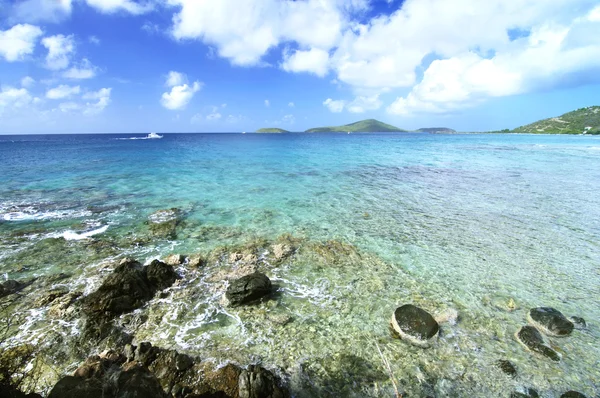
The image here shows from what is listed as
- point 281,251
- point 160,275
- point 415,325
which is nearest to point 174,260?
point 160,275

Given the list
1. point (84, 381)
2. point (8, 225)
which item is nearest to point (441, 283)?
point (84, 381)

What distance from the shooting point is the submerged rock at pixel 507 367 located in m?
6.15

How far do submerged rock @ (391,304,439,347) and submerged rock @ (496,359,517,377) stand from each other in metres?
1.43

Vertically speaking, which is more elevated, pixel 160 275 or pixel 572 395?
pixel 160 275

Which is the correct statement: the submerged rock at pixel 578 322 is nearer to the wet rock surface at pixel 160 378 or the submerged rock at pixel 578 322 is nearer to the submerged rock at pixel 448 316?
the submerged rock at pixel 448 316

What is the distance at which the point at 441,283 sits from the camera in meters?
9.72

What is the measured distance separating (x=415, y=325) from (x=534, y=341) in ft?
9.65

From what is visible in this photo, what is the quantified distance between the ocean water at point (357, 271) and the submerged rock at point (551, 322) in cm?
28

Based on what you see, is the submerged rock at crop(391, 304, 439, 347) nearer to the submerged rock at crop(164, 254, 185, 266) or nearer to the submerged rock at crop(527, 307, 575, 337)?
the submerged rock at crop(527, 307, 575, 337)

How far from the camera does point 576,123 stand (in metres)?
166

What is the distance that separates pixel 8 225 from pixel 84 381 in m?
16.1

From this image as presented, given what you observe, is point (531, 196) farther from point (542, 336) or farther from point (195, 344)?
point (195, 344)

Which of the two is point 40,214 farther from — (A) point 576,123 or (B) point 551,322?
(A) point 576,123

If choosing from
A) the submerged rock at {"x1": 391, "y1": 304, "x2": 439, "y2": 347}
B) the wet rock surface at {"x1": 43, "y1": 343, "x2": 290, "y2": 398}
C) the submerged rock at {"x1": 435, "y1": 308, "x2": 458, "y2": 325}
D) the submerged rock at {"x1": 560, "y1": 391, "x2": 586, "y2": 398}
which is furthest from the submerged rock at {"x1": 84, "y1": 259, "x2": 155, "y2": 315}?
the submerged rock at {"x1": 560, "y1": 391, "x2": 586, "y2": 398}
